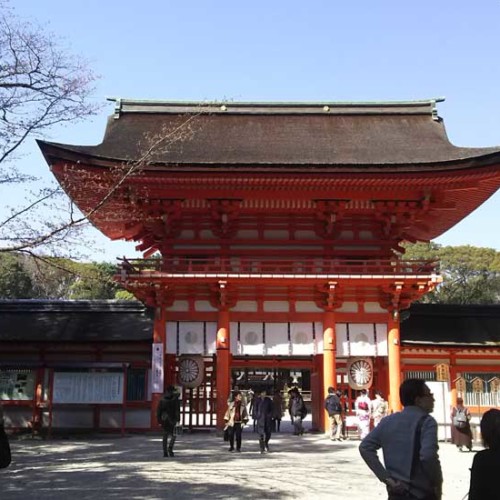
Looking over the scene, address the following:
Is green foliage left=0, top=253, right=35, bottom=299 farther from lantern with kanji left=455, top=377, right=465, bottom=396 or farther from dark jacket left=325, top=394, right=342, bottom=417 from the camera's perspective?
lantern with kanji left=455, top=377, right=465, bottom=396

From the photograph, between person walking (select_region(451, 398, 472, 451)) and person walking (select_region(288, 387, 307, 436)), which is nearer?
person walking (select_region(451, 398, 472, 451))

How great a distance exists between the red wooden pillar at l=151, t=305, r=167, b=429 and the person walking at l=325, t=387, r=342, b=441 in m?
5.22

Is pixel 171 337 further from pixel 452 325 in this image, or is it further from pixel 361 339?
pixel 452 325

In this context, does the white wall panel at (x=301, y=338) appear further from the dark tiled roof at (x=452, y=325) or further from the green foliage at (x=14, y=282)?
the green foliage at (x=14, y=282)

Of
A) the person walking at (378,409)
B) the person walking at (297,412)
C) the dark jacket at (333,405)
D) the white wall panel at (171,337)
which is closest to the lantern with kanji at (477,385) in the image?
the person walking at (378,409)

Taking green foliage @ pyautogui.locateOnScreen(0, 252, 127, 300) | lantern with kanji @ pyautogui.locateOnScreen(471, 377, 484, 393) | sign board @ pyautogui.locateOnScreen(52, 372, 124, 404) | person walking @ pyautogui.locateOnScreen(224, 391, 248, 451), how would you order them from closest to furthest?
1. person walking @ pyautogui.locateOnScreen(224, 391, 248, 451)
2. sign board @ pyautogui.locateOnScreen(52, 372, 124, 404)
3. lantern with kanji @ pyautogui.locateOnScreen(471, 377, 484, 393)
4. green foliage @ pyautogui.locateOnScreen(0, 252, 127, 300)

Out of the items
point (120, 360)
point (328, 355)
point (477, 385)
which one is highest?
point (328, 355)

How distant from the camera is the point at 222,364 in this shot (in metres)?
19.3

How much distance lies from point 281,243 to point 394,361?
17.2 feet

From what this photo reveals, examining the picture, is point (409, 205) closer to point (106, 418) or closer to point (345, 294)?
point (345, 294)

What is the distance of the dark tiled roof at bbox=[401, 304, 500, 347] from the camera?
69.8ft

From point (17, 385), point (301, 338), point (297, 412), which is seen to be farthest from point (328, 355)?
point (17, 385)

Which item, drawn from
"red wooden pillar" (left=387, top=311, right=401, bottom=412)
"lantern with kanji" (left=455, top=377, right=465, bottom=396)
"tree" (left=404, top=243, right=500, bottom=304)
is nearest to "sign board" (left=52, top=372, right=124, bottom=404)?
"red wooden pillar" (left=387, top=311, right=401, bottom=412)

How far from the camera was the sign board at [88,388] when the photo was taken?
18.3m
